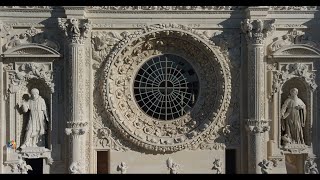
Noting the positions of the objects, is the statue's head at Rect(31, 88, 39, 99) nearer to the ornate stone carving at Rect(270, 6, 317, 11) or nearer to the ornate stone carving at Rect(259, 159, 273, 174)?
the ornate stone carving at Rect(259, 159, 273, 174)

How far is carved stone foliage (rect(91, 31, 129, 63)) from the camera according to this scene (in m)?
12.1

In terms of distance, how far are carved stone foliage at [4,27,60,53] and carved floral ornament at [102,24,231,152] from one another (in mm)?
1571

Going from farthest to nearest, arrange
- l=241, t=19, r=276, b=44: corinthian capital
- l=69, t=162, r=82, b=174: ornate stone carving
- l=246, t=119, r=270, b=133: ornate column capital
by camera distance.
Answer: l=246, t=119, r=270, b=133: ornate column capital < l=241, t=19, r=276, b=44: corinthian capital < l=69, t=162, r=82, b=174: ornate stone carving

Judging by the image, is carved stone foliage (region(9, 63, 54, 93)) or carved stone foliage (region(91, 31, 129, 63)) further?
carved stone foliage (region(91, 31, 129, 63))

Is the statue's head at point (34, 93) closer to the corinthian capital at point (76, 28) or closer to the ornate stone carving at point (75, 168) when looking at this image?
the corinthian capital at point (76, 28)

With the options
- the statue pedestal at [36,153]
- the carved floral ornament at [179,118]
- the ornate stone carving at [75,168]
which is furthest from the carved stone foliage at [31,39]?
the ornate stone carving at [75,168]

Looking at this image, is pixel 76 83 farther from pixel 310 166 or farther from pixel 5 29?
pixel 310 166

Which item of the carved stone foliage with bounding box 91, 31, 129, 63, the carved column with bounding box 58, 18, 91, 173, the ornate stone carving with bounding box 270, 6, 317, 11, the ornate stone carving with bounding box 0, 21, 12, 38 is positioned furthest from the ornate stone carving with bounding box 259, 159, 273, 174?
the ornate stone carving with bounding box 0, 21, 12, 38

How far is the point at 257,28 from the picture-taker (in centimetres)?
1184

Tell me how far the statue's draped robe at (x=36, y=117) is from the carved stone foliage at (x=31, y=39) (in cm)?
148

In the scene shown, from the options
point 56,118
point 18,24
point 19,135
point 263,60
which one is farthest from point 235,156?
point 18,24

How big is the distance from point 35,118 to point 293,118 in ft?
22.6

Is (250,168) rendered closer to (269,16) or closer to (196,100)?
(196,100)

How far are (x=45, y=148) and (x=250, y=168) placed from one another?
18.0 ft
